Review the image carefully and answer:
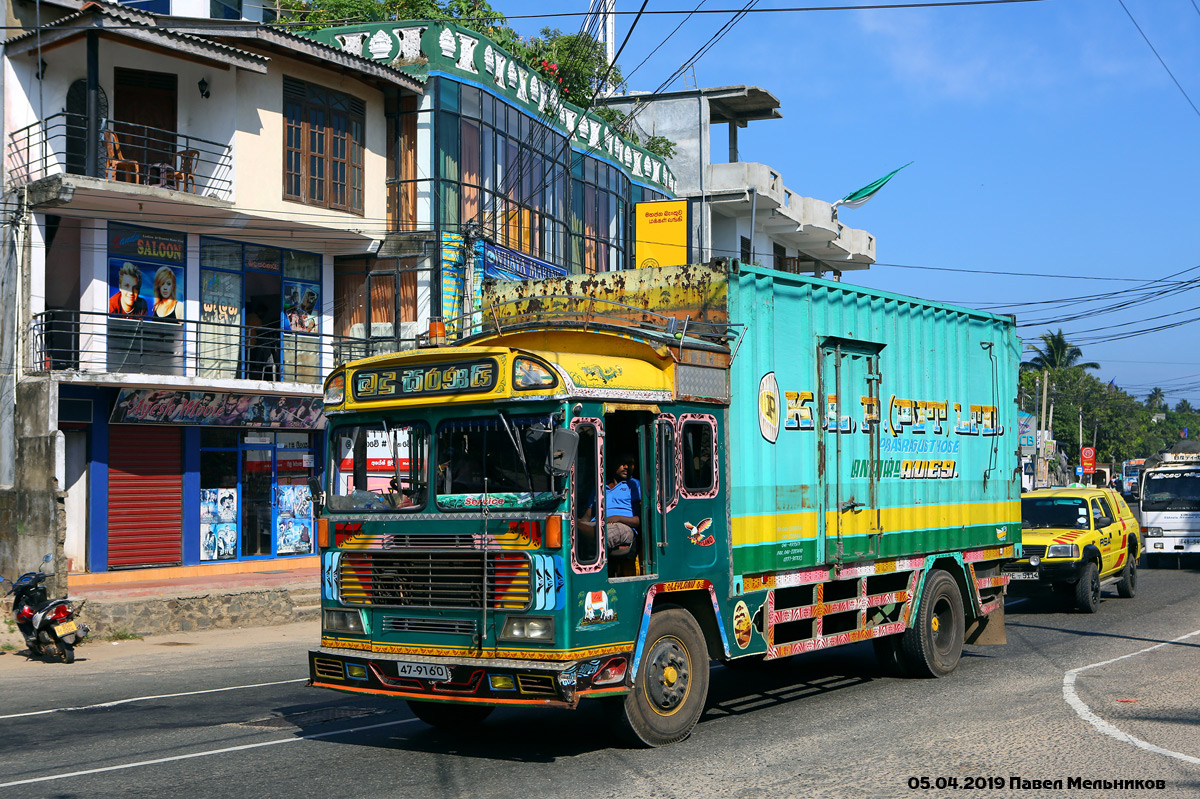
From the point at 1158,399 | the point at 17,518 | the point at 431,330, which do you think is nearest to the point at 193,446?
the point at 17,518

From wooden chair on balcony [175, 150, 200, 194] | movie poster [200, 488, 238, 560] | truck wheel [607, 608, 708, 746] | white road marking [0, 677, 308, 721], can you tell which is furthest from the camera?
movie poster [200, 488, 238, 560]

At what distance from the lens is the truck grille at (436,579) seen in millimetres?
7504

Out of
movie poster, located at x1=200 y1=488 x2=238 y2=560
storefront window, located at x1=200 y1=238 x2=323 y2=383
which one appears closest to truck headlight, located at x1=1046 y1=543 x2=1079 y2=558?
storefront window, located at x1=200 y1=238 x2=323 y2=383

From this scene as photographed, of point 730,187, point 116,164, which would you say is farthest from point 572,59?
point 116,164

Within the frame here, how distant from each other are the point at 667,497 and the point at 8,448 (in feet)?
52.3

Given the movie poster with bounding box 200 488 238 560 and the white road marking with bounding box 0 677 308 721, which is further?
the movie poster with bounding box 200 488 238 560

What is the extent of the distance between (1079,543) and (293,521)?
1537 centimetres

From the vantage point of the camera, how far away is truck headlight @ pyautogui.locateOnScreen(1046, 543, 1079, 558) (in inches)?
671

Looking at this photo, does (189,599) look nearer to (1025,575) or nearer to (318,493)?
(318,493)

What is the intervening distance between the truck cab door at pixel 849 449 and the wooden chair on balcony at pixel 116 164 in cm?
1492

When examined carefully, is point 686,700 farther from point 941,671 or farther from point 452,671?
point 941,671

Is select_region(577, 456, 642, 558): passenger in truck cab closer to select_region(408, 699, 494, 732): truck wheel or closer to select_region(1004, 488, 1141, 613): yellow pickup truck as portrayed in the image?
select_region(408, 699, 494, 732): truck wheel

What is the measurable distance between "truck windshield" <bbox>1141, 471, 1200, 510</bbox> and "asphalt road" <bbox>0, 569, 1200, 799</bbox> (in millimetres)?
13573

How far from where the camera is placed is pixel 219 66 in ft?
71.3
